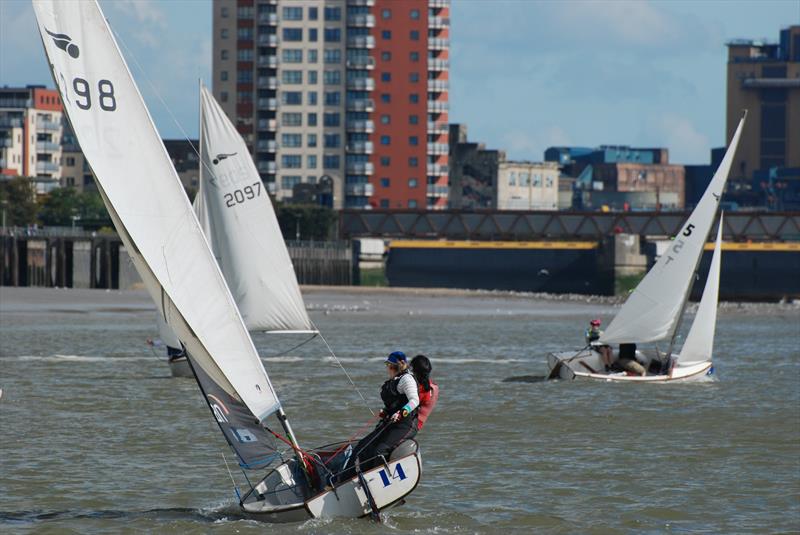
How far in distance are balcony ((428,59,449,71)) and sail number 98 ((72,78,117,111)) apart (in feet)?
550

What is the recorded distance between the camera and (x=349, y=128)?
7293 inches

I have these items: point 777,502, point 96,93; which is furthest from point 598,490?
point 96,93

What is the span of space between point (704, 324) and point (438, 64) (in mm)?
144177

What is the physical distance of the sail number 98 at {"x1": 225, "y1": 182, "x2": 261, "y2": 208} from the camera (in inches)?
1499

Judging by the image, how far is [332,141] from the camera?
18575 centimetres

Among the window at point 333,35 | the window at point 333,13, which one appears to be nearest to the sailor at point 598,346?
the window at point 333,35

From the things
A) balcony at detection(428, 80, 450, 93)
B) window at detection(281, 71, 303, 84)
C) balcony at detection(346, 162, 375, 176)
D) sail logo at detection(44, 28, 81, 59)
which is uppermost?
window at detection(281, 71, 303, 84)

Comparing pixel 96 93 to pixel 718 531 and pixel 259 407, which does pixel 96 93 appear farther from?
pixel 718 531

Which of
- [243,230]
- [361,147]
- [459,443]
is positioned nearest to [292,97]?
[361,147]

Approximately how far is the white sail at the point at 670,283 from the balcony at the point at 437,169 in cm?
14282

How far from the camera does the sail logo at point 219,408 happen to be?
751 inches

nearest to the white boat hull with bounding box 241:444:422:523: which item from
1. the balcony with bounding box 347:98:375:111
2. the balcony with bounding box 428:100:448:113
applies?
the balcony with bounding box 347:98:375:111

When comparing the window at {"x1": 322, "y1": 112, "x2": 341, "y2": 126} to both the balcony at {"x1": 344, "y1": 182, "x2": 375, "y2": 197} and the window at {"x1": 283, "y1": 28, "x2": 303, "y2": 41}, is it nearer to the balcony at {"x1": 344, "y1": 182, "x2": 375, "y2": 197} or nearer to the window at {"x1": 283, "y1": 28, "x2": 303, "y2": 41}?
the balcony at {"x1": 344, "y1": 182, "x2": 375, "y2": 197}

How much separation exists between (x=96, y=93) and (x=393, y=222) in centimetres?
14078
